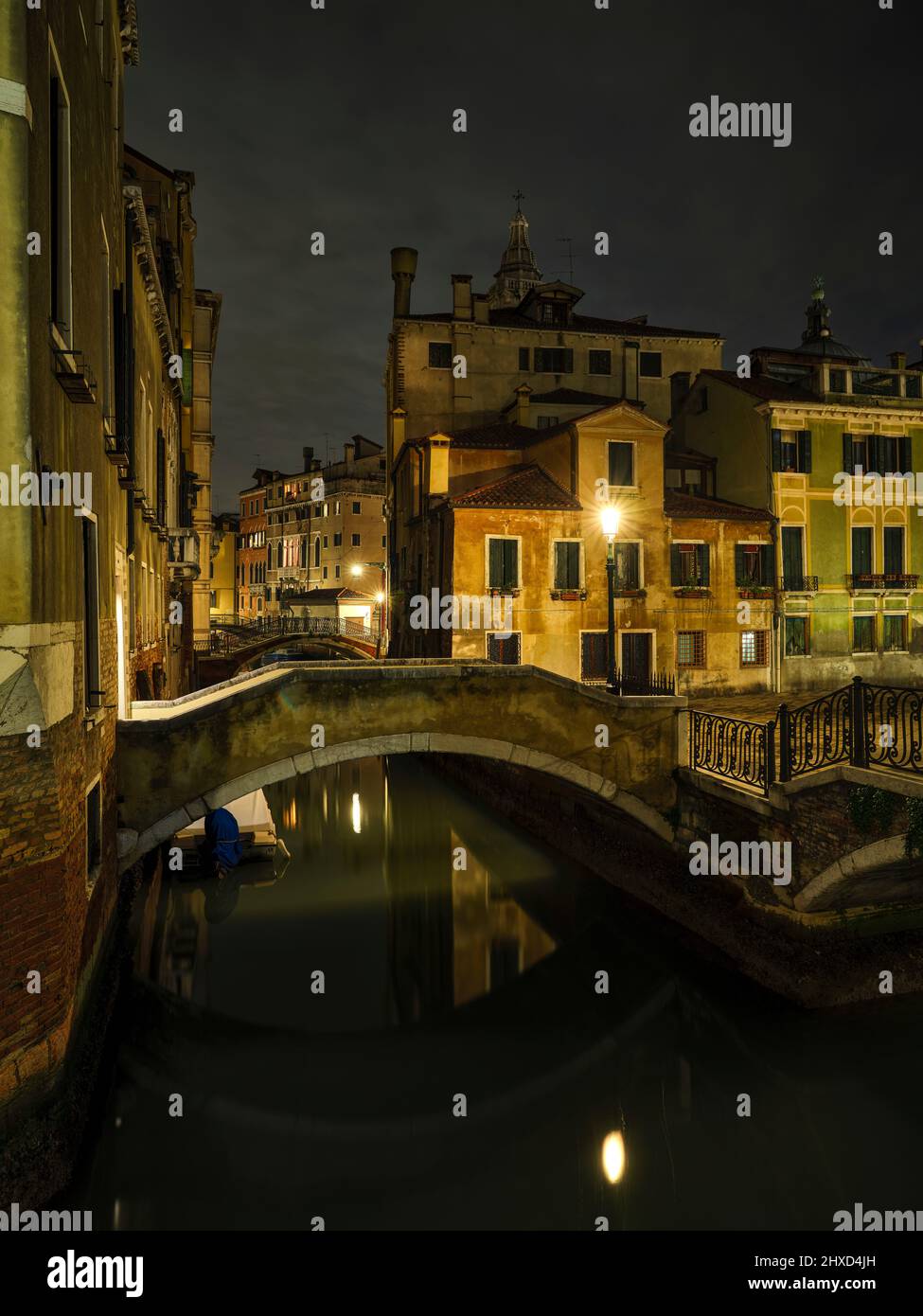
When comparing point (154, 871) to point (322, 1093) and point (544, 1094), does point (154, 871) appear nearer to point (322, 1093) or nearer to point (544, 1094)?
point (322, 1093)

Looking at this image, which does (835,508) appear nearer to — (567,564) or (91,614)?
(567,564)

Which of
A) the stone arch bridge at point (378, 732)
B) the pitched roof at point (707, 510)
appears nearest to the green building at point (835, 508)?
the pitched roof at point (707, 510)

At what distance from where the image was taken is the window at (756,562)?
77.9 ft

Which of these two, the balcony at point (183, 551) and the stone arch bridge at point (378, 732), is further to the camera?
the balcony at point (183, 551)

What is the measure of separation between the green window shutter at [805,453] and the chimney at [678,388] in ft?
19.0

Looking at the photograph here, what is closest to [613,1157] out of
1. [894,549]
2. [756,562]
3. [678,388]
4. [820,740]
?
[820,740]

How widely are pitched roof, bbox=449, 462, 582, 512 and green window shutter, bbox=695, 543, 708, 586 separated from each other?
4.13 metres

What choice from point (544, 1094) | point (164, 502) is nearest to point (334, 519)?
point (164, 502)

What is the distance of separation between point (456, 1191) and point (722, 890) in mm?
5848

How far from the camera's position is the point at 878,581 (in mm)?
24594

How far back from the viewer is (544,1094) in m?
9.14

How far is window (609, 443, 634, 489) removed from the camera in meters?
22.5

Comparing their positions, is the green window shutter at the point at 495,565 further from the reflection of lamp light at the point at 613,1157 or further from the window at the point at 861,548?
the reflection of lamp light at the point at 613,1157

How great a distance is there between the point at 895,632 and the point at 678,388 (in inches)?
463
